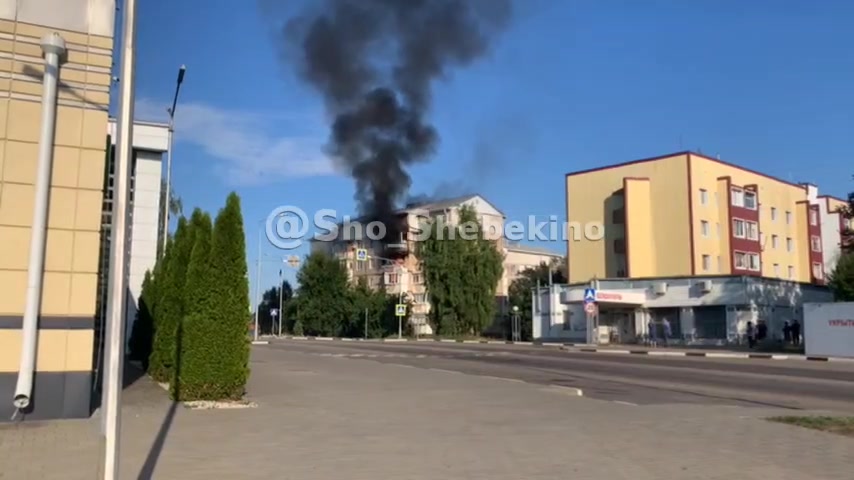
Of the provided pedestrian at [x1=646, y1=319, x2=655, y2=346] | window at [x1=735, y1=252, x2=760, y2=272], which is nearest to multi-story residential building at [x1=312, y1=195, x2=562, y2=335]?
Answer: pedestrian at [x1=646, y1=319, x2=655, y2=346]

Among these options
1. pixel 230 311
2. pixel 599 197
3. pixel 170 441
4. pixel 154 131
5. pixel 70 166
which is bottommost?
pixel 170 441

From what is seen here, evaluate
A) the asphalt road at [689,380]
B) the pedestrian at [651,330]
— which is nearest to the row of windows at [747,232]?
the pedestrian at [651,330]

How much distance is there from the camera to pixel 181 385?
42.5ft

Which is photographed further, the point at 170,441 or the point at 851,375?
the point at 851,375

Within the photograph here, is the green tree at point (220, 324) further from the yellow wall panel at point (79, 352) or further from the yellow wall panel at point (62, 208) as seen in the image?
the yellow wall panel at point (62, 208)

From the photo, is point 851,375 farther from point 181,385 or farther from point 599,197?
point 599,197

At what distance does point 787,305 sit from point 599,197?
16.8 m

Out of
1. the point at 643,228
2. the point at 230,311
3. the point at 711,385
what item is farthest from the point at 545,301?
the point at 230,311

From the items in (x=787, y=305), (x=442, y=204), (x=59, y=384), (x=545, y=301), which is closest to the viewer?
(x=59, y=384)

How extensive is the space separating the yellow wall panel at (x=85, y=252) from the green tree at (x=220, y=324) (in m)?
2.09

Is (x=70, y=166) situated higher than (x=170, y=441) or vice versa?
(x=70, y=166)

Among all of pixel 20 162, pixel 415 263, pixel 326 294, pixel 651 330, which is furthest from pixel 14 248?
pixel 326 294

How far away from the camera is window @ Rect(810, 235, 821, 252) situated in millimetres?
70812

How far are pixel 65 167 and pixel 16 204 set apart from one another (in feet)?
2.72
